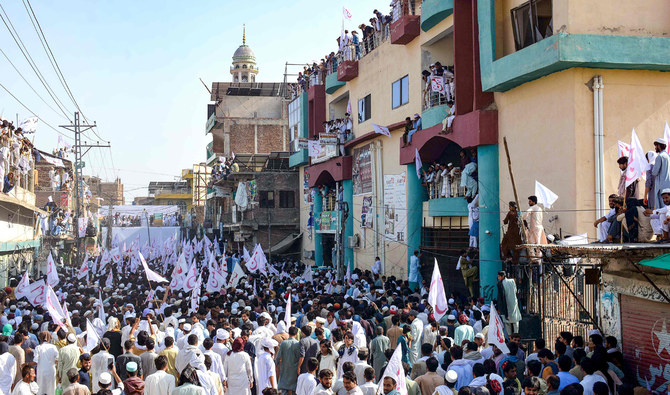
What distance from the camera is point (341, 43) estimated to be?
1152 inches

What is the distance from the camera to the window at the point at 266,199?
127 ft

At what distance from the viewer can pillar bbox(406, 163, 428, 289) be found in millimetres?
22203

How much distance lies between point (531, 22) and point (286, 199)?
24.9 meters

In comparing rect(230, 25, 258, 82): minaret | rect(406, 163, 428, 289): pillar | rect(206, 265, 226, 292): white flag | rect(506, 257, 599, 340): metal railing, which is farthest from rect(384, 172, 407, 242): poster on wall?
rect(230, 25, 258, 82): minaret

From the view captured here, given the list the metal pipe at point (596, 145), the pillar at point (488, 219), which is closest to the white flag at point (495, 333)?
the metal pipe at point (596, 145)

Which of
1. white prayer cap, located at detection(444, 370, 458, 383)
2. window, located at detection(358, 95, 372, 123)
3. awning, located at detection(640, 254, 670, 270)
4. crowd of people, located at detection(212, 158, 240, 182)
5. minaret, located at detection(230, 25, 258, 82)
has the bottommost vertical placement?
white prayer cap, located at detection(444, 370, 458, 383)

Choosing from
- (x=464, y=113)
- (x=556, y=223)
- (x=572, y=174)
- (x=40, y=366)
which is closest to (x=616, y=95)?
(x=572, y=174)

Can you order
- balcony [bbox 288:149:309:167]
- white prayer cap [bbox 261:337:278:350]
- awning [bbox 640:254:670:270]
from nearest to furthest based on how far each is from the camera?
awning [bbox 640:254:670:270]
white prayer cap [bbox 261:337:278:350]
balcony [bbox 288:149:309:167]

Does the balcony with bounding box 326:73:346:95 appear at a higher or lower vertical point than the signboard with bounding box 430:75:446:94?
higher

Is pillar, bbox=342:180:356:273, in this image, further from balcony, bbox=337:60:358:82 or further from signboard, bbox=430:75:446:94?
signboard, bbox=430:75:446:94

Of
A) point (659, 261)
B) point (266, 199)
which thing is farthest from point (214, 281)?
point (266, 199)

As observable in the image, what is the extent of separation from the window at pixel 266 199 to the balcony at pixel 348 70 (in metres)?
12.1

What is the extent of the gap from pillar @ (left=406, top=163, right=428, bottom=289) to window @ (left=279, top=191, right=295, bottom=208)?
17.2 metres

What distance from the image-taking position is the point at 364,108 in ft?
89.1
